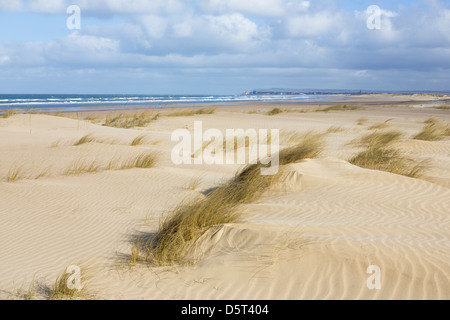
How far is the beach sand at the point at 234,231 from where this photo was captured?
4426 mm

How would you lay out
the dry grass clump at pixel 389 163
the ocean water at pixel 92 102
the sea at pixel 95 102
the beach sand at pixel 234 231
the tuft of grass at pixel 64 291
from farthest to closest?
the ocean water at pixel 92 102
the sea at pixel 95 102
the dry grass clump at pixel 389 163
the beach sand at pixel 234 231
the tuft of grass at pixel 64 291

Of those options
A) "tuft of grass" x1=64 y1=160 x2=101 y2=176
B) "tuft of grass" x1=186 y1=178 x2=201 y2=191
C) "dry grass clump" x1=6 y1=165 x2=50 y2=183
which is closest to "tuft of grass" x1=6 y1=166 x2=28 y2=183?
"dry grass clump" x1=6 y1=165 x2=50 y2=183

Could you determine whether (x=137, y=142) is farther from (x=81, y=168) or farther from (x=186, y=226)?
(x=186, y=226)

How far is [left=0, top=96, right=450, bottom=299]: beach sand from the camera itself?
4.43 metres

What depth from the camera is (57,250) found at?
217 inches

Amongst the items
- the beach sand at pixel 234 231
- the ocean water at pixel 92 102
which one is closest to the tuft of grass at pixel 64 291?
the beach sand at pixel 234 231

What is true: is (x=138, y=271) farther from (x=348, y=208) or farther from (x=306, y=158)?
(x=306, y=158)

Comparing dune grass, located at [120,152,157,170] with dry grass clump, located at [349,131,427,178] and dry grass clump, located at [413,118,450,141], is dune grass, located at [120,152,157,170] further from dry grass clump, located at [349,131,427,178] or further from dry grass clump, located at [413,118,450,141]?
dry grass clump, located at [413,118,450,141]

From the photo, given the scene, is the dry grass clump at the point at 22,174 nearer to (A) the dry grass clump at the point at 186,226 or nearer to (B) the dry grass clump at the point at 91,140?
(B) the dry grass clump at the point at 91,140

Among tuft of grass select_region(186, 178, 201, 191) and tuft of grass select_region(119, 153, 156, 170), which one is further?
tuft of grass select_region(119, 153, 156, 170)

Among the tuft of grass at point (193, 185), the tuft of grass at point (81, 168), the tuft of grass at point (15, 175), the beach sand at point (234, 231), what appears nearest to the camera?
the beach sand at point (234, 231)

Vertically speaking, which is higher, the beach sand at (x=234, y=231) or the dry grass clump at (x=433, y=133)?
the dry grass clump at (x=433, y=133)
